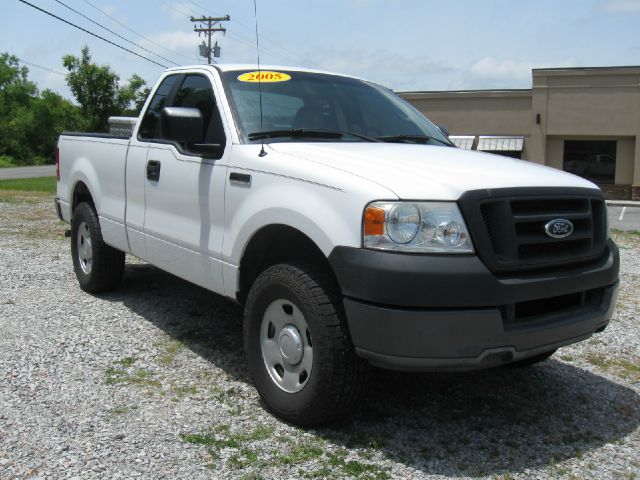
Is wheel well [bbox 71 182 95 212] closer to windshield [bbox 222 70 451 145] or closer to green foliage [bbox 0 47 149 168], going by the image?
windshield [bbox 222 70 451 145]

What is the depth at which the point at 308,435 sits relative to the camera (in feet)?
11.5

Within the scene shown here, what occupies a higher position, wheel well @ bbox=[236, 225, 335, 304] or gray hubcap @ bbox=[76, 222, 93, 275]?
wheel well @ bbox=[236, 225, 335, 304]

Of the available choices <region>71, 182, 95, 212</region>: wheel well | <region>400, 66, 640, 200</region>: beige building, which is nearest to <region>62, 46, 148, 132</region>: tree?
<region>400, 66, 640, 200</region>: beige building

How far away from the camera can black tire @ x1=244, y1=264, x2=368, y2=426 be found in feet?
10.6

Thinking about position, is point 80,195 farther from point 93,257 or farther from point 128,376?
point 128,376

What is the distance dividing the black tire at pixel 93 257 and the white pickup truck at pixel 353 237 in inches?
52.1

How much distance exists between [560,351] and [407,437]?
2.10m

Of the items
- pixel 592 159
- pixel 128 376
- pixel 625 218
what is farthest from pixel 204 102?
pixel 592 159

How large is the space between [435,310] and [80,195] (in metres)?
4.61

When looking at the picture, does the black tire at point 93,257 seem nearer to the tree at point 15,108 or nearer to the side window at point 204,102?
the side window at point 204,102

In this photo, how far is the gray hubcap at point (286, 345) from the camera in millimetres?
3475

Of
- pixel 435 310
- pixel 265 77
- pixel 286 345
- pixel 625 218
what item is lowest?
pixel 625 218

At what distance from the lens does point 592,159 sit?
99.9 ft

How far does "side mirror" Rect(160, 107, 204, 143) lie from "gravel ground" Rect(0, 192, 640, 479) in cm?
155
